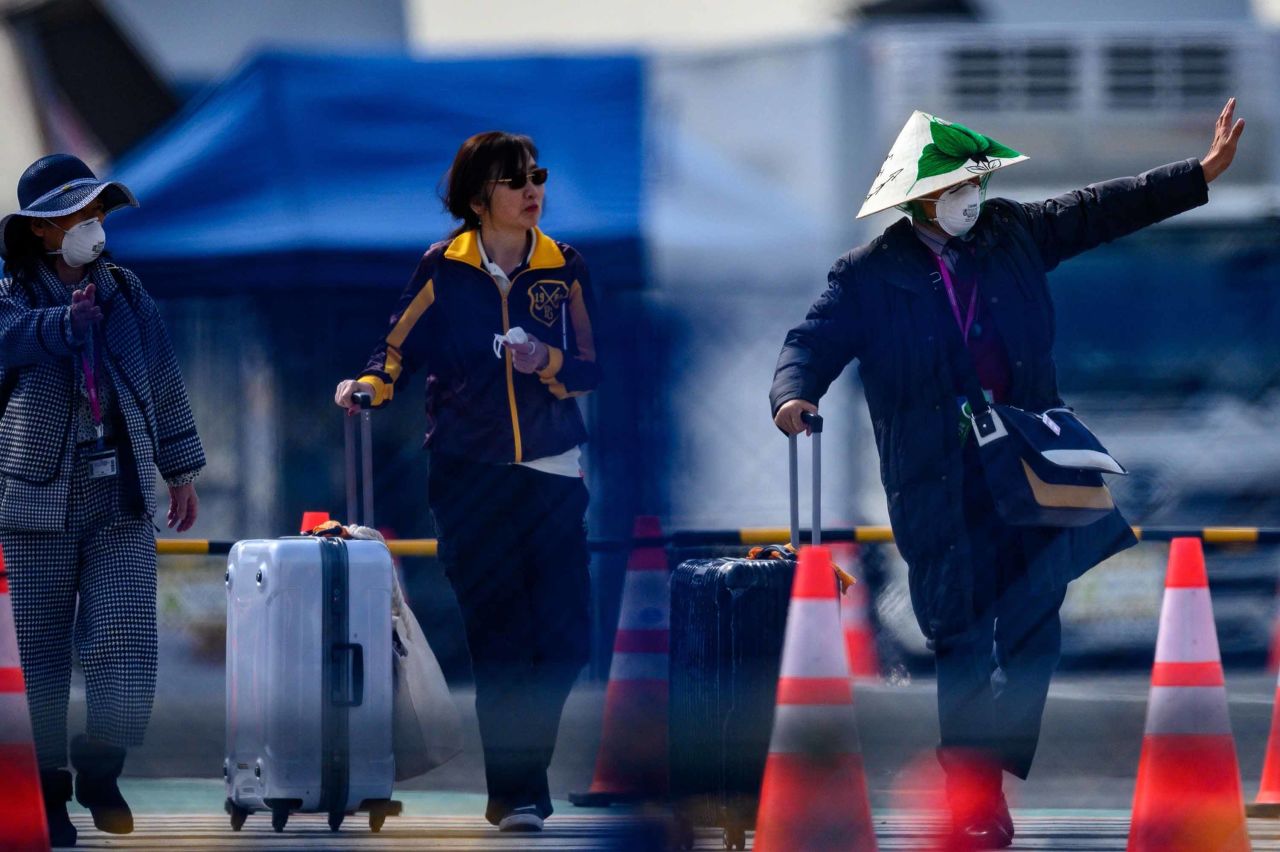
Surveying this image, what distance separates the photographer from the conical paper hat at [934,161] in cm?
543

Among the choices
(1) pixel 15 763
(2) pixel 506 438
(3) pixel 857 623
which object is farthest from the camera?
(3) pixel 857 623

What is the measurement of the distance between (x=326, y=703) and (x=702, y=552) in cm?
225

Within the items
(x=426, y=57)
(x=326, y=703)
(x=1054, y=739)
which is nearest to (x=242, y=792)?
(x=326, y=703)

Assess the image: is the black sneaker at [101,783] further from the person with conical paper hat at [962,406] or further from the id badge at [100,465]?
the person with conical paper hat at [962,406]

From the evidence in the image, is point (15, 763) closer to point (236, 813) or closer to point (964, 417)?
point (236, 813)

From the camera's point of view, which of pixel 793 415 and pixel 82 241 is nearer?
pixel 793 415

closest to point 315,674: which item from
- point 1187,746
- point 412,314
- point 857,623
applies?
point 412,314

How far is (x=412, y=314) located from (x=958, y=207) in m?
1.32

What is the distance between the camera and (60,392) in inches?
222

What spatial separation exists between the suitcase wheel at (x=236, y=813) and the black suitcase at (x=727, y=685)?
1.00 m

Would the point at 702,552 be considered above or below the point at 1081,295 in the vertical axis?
below

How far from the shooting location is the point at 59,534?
222 inches

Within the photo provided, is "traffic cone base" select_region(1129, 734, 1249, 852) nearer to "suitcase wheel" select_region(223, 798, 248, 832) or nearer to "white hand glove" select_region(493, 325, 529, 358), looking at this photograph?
"white hand glove" select_region(493, 325, 529, 358)

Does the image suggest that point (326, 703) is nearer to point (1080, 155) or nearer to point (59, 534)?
point (59, 534)
